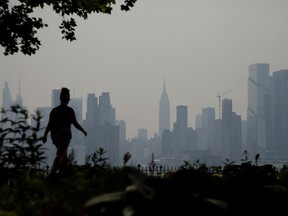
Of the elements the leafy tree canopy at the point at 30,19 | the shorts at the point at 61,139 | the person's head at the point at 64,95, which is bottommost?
the shorts at the point at 61,139

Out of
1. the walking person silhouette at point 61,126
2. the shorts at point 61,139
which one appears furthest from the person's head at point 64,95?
the shorts at point 61,139

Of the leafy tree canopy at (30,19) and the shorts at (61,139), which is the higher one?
the leafy tree canopy at (30,19)

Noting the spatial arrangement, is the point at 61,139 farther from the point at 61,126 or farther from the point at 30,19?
the point at 30,19

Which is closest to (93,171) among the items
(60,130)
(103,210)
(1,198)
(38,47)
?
(1,198)

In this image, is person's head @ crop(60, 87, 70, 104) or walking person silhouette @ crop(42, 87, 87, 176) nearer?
walking person silhouette @ crop(42, 87, 87, 176)

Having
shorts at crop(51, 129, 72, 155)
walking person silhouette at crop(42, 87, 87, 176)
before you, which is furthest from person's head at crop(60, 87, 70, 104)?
shorts at crop(51, 129, 72, 155)

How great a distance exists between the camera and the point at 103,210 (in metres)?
3.46

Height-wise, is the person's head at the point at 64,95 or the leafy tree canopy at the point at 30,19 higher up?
the leafy tree canopy at the point at 30,19

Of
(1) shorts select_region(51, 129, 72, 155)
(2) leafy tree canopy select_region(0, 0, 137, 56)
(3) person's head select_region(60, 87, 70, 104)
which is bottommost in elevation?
(1) shorts select_region(51, 129, 72, 155)

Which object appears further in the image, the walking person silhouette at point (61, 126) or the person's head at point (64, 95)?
the person's head at point (64, 95)

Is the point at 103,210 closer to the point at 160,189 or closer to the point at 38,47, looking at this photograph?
the point at 160,189

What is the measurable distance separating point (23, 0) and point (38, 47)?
1863 mm

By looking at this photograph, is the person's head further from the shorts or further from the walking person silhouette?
the shorts

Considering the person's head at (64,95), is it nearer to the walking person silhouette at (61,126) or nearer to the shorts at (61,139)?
the walking person silhouette at (61,126)
